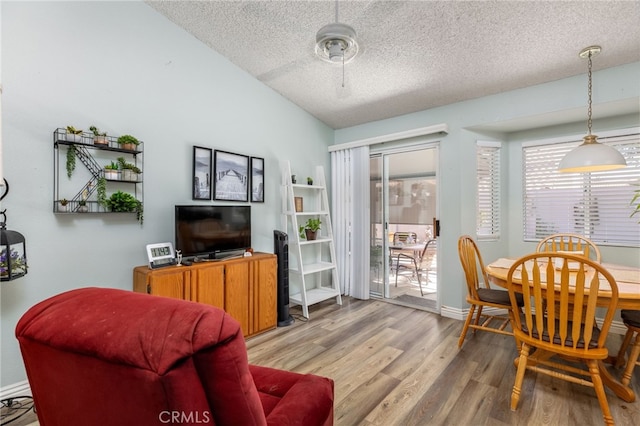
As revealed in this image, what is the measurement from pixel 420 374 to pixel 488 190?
235 cm

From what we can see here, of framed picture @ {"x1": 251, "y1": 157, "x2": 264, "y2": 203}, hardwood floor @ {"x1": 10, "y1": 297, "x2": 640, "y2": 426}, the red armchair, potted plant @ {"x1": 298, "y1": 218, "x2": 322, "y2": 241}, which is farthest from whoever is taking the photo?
potted plant @ {"x1": 298, "y1": 218, "x2": 322, "y2": 241}

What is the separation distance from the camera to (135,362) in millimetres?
614

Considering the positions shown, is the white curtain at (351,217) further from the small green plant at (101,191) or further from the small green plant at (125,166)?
the small green plant at (101,191)

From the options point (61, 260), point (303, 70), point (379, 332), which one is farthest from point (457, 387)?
point (303, 70)

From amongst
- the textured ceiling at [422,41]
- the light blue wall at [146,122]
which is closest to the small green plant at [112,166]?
the light blue wall at [146,122]

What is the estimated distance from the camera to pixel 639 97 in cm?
250

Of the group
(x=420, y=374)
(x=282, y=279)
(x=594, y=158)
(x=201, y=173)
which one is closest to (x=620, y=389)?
(x=420, y=374)

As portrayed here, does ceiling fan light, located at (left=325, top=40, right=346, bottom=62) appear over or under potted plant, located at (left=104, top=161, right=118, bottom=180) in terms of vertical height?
over

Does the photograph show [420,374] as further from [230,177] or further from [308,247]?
[230,177]

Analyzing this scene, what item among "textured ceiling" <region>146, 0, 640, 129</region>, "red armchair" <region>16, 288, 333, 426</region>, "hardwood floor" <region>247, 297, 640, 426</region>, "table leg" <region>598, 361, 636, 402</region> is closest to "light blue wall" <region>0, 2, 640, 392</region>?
"textured ceiling" <region>146, 0, 640, 129</region>

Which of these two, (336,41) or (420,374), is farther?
(420,374)

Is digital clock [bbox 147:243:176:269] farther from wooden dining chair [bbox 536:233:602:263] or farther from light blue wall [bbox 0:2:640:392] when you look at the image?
wooden dining chair [bbox 536:233:602:263]

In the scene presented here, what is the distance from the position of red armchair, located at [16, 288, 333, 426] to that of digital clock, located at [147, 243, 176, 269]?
1636 millimetres

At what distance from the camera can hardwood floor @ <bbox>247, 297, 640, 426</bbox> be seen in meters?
1.80
